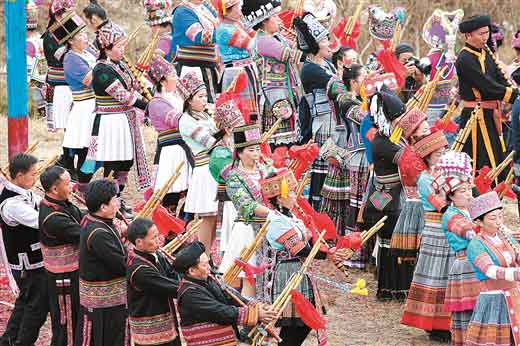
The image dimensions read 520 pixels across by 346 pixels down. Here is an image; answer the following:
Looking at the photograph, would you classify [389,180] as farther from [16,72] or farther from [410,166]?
[16,72]

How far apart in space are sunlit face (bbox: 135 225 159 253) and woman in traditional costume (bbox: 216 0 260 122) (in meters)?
3.24

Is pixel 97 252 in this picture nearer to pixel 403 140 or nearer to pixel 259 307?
pixel 259 307

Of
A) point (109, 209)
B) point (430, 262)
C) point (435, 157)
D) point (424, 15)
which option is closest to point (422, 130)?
point (435, 157)

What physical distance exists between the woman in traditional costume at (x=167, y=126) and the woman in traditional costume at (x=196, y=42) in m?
0.99

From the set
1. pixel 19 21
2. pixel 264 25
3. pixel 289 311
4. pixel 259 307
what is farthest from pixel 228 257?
pixel 264 25

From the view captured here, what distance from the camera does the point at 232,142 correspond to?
7.50 metres

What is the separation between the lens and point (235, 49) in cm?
933

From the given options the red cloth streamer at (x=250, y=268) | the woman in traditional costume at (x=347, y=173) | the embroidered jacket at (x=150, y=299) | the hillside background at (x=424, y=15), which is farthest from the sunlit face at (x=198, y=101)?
the hillside background at (x=424, y=15)

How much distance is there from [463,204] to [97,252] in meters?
2.18

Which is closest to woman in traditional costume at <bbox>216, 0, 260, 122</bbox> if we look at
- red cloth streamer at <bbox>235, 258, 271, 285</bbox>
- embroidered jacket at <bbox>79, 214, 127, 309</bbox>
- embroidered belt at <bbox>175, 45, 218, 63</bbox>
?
embroidered belt at <bbox>175, 45, 218, 63</bbox>

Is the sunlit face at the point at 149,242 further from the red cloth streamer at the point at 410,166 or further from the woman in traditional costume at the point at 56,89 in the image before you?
the woman in traditional costume at the point at 56,89

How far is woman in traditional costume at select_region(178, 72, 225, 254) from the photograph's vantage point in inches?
317

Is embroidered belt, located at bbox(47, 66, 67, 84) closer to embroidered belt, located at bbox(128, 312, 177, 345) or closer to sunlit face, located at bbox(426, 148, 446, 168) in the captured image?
sunlit face, located at bbox(426, 148, 446, 168)

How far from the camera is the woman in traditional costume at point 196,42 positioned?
9586 millimetres
